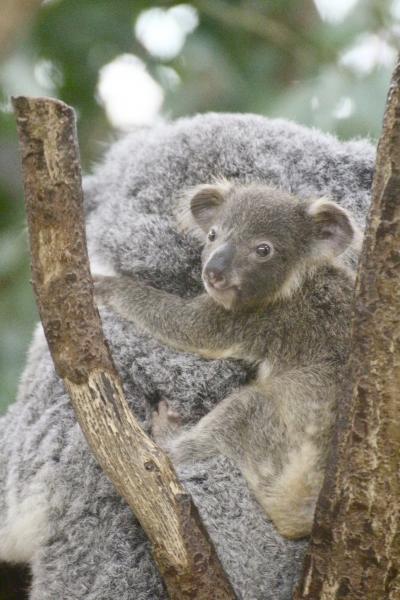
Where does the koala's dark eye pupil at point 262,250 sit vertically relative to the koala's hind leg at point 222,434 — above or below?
above

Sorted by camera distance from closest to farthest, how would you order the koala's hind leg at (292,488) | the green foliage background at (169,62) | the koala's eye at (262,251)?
the koala's hind leg at (292,488)
the koala's eye at (262,251)
the green foliage background at (169,62)

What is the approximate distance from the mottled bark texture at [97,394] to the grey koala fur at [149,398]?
1.16 ft

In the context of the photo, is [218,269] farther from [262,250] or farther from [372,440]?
[372,440]

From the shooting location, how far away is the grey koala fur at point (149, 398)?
312 cm

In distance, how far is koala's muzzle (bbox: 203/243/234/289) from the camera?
2.97 meters

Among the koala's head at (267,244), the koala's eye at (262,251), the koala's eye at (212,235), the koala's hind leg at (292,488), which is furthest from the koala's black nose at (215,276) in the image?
the koala's hind leg at (292,488)

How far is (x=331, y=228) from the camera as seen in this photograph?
124 inches

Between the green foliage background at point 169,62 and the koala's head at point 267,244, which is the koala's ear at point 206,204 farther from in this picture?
the green foliage background at point 169,62

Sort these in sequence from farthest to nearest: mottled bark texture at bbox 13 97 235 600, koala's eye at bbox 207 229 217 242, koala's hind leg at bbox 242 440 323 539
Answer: koala's eye at bbox 207 229 217 242
koala's hind leg at bbox 242 440 323 539
mottled bark texture at bbox 13 97 235 600

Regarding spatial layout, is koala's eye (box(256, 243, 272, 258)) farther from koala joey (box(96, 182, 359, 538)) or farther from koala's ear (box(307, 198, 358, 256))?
koala's ear (box(307, 198, 358, 256))

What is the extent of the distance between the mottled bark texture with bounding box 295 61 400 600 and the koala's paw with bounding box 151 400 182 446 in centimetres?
75

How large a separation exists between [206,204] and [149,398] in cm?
69

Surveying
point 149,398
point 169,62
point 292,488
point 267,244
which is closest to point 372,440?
point 292,488

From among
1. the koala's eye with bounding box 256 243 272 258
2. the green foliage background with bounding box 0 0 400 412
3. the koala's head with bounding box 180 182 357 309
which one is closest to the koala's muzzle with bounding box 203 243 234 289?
the koala's head with bounding box 180 182 357 309
